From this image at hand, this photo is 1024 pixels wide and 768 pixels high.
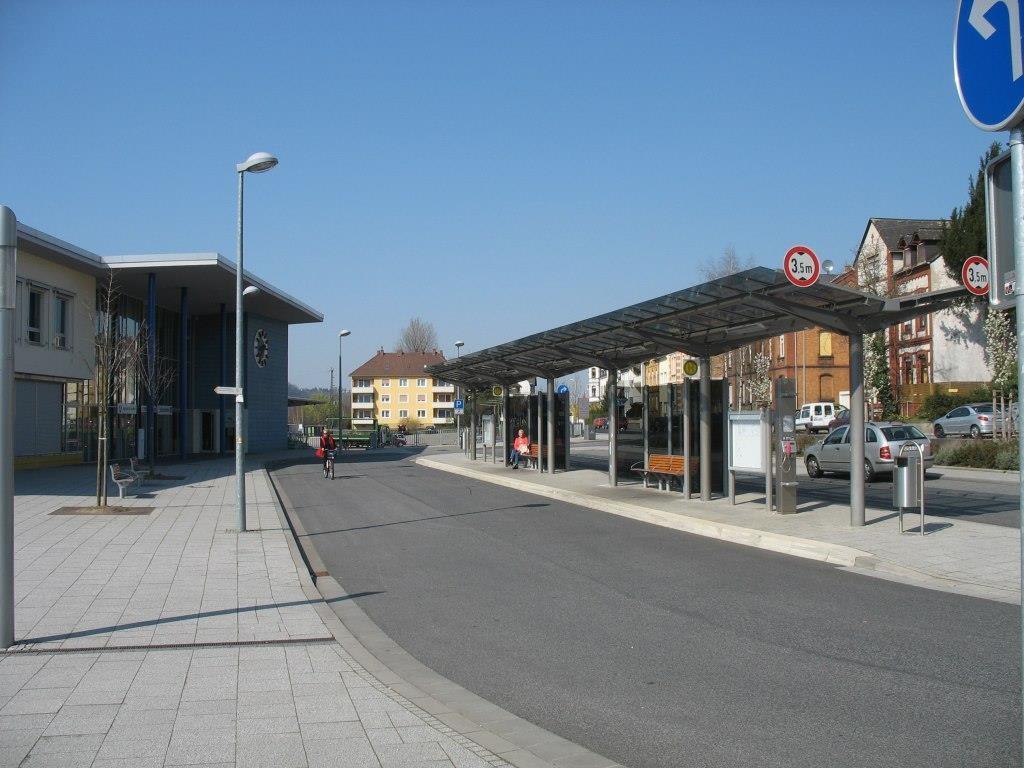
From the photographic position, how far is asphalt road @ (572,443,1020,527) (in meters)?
15.5

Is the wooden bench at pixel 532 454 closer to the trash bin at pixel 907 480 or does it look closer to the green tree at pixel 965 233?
the trash bin at pixel 907 480

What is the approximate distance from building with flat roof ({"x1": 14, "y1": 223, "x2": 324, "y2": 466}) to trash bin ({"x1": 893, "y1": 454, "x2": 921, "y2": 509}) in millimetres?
18263

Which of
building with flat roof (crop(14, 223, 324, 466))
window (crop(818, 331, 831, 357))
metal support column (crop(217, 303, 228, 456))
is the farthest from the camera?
window (crop(818, 331, 831, 357))

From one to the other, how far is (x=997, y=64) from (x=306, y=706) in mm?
5096

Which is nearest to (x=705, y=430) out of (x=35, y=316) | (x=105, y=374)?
(x=105, y=374)

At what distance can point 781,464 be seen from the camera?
50.1 ft

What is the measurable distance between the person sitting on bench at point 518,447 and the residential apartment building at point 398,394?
3318 inches

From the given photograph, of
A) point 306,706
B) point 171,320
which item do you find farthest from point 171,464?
point 306,706

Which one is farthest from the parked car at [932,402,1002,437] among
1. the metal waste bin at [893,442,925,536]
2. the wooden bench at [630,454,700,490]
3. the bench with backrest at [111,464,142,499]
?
the bench with backrest at [111,464,142,499]

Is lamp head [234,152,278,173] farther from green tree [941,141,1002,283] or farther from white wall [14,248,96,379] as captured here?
green tree [941,141,1002,283]

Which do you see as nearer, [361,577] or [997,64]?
[997,64]

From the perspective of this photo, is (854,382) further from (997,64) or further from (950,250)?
(950,250)

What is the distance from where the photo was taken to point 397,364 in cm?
11650

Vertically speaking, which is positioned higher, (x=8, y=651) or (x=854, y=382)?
(x=854, y=382)
